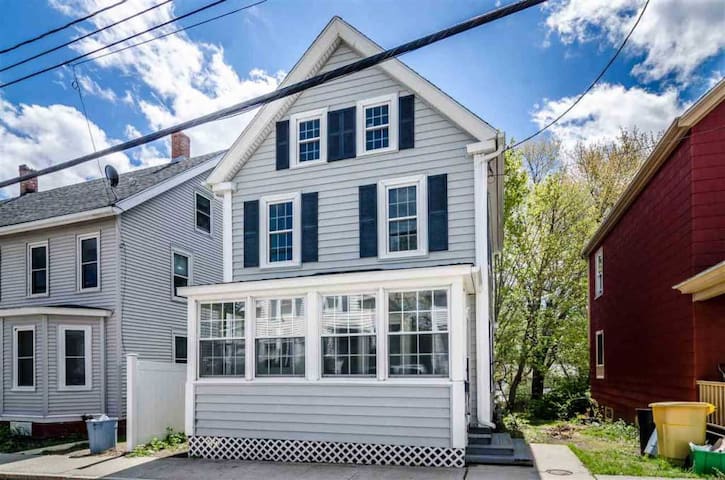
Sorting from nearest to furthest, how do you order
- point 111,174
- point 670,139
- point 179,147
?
point 670,139
point 111,174
point 179,147

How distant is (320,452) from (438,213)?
495 cm

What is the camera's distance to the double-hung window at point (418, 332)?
923cm

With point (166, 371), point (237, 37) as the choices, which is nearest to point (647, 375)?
point (166, 371)

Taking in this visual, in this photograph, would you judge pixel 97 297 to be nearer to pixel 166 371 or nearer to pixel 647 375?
pixel 166 371

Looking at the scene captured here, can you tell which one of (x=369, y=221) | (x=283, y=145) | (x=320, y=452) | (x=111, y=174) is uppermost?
(x=283, y=145)

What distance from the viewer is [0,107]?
13117mm

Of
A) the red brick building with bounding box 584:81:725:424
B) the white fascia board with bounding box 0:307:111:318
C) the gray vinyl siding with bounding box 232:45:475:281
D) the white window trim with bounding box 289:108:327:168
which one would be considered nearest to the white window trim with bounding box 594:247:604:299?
the red brick building with bounding box 584:81:725:424

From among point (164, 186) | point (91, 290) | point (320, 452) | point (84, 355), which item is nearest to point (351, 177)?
point (320, 452)

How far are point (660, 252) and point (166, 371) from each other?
34.6ft

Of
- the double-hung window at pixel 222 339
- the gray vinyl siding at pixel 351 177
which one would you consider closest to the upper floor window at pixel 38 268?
the gray vinyl siding at pixel 351 177

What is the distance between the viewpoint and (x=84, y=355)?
14781 mm

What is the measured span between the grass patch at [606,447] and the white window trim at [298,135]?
24.5 ft

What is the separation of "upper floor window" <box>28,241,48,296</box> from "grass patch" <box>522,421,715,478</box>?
1368 centimetres

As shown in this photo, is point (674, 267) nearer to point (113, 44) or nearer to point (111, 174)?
point (113, 44)
